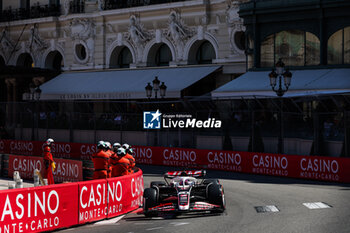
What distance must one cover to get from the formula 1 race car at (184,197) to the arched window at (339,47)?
70.7 feet

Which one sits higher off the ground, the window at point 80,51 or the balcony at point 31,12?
the balcony at point 31,12

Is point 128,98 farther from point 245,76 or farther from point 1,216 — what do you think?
point 1,216

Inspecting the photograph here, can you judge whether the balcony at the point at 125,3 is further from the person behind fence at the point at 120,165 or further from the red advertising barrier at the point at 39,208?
the red advertising barrier at the point at 39,208

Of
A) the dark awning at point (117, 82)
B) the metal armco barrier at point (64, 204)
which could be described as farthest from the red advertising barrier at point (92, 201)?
the dark awning at point (117, 82)

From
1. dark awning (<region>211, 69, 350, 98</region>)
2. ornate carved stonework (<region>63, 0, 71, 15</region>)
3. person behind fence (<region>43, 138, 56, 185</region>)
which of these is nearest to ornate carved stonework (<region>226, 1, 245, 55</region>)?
dark awning (<region>211, 69, 350, 98</region>)

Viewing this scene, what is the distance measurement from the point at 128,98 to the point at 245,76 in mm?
8883

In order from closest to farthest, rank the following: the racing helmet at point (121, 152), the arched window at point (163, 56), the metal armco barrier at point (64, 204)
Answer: the metal armco barrier at point (64, 204)
the racing helmet at point (121, 152)
the arched window at point (163, 56)

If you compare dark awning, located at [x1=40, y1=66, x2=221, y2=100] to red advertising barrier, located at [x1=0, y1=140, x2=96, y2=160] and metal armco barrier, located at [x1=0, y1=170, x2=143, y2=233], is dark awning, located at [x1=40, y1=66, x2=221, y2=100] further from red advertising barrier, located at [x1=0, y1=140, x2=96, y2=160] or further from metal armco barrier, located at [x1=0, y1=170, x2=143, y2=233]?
metal armco barrier, located at [x1=0, y1=170, x2=143, y2=233]

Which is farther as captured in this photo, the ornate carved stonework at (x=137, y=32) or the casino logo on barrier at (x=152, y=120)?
the ornate carved stonework at (x=137, y=32)

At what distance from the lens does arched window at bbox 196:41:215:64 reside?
4591 cm

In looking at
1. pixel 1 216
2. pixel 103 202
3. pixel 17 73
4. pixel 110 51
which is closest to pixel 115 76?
pixel 110 51

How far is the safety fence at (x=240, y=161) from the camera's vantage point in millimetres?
26078

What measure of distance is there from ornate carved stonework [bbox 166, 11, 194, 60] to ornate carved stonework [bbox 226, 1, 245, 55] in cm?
345

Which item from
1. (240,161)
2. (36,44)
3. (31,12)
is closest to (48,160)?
(240,161)
